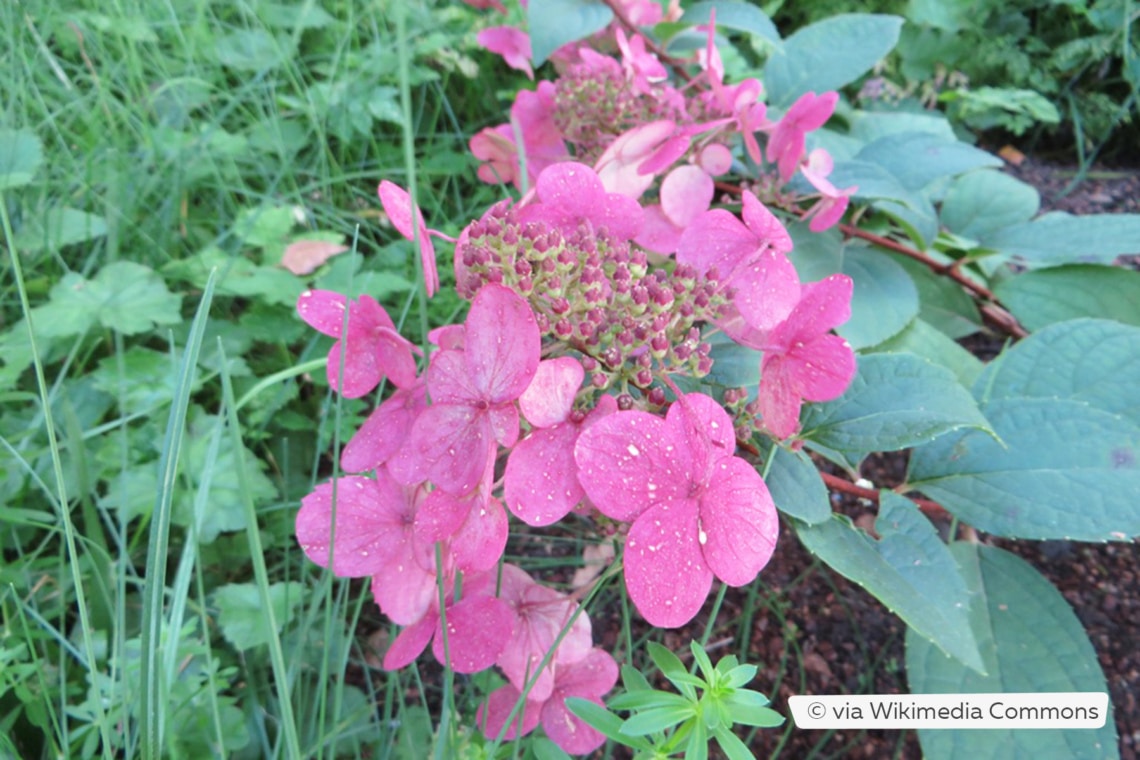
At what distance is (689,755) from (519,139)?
2.19ft

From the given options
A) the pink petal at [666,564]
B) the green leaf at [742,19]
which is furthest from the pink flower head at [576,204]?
the green leaf at [742,19]

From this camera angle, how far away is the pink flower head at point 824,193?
78 cm

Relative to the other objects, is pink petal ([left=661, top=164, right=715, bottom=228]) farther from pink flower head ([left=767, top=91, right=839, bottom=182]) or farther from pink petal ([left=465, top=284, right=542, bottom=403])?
pink petal ([left=465, top=284, right=542, bottom=403])

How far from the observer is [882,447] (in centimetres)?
61

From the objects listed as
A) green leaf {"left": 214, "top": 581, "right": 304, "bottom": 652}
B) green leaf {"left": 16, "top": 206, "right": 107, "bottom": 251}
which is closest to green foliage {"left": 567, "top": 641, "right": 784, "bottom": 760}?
green leaf {"left": 214, "top": 581, "right": 304, "bottom": 652}

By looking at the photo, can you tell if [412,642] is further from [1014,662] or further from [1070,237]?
[1070,237]

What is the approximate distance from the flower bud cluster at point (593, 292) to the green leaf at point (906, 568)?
7.1 inches

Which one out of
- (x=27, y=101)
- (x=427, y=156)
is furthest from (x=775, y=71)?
(x=27, y=101)

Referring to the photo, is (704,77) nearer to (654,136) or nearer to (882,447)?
(654,136)

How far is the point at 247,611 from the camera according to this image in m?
0.80

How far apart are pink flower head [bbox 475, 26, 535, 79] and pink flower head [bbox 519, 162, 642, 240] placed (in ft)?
2.32

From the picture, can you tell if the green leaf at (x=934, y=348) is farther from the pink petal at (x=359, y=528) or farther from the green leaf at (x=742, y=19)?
the pink petal at (x=359, y=528)

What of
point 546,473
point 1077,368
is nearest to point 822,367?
point 546,473

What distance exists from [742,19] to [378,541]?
3.16 ft
